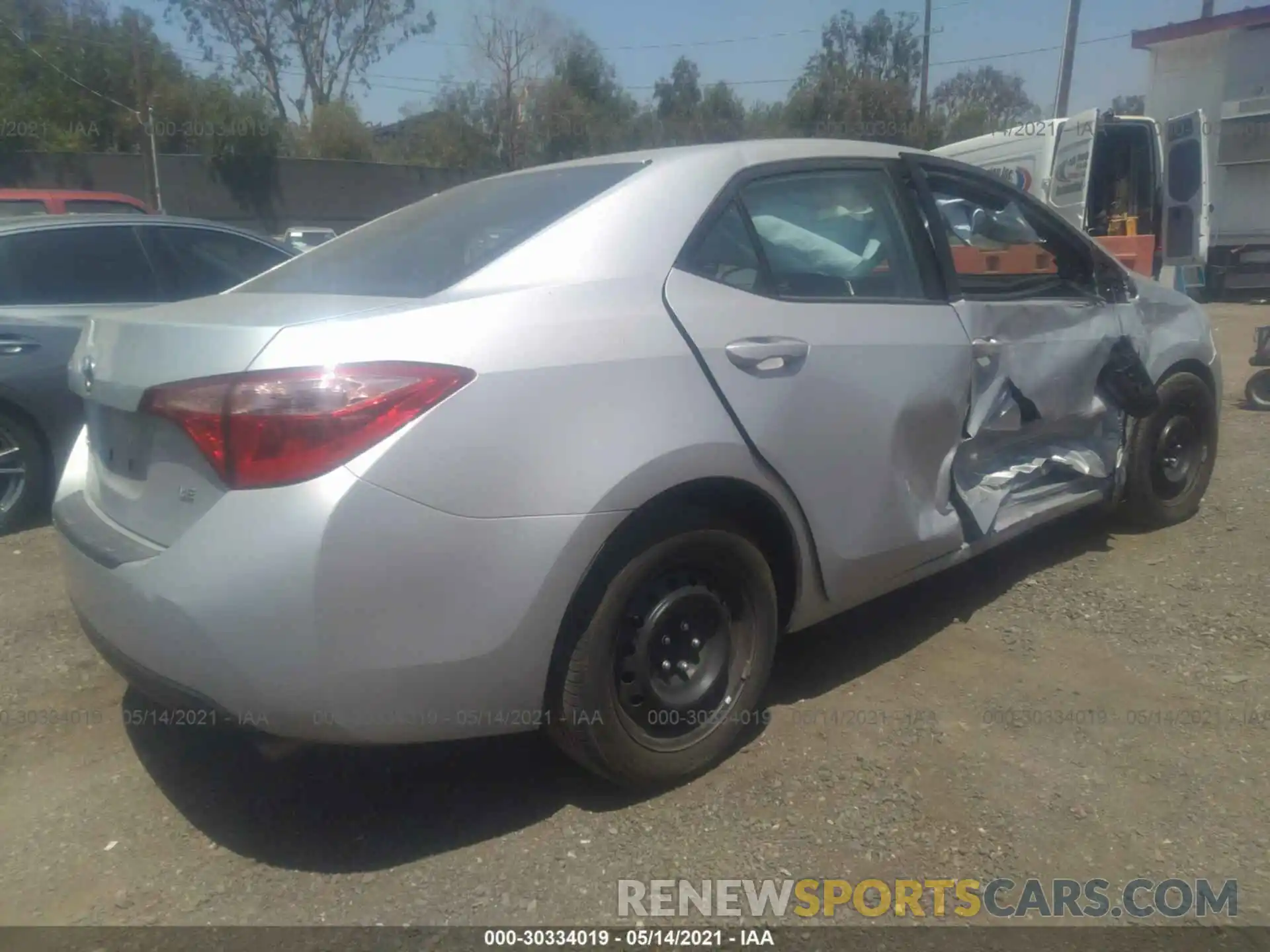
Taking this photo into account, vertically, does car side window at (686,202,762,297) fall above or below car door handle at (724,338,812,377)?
above

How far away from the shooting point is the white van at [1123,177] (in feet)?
35.0

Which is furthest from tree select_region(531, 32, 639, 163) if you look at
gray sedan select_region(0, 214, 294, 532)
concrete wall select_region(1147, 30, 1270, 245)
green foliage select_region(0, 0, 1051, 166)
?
gray sedan select_region(0, 214, 294, 532)

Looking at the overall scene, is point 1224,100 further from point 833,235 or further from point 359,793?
point 359,793

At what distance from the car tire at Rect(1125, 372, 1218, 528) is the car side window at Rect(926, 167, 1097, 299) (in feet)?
2.37

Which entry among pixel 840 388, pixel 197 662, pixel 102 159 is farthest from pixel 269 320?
pixel 102 159

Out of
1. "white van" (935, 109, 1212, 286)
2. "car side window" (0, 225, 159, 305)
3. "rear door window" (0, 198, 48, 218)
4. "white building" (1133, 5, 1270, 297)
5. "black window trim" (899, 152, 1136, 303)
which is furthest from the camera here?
"white building" (1133, 5, 1270, 297)

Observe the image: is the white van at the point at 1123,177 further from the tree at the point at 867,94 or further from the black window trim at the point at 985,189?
the tree at the point at 867,94

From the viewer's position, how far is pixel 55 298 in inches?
199

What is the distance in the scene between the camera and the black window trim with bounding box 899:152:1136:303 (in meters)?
3.43

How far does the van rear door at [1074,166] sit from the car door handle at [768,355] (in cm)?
884

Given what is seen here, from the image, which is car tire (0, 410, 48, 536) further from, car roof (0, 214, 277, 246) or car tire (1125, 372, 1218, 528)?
car tire (1125, 372, 1218, 528)

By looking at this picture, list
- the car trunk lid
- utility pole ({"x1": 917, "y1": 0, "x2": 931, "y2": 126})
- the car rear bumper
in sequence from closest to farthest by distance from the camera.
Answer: the car rear bumper → the car trunk lid → utility pole ({"x1": 917, "y1": 0, "x2": 931, "y2": 126})

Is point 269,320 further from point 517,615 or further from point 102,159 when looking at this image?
point 102,159

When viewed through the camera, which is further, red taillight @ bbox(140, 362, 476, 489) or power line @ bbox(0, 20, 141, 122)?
power line @ bbox(0, 20, 141, 122)
